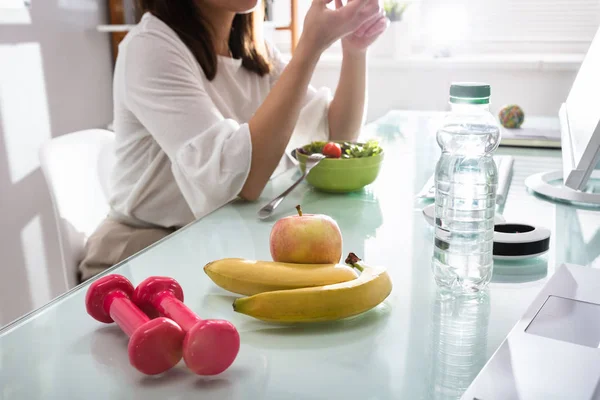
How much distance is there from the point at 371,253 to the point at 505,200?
0.37 m

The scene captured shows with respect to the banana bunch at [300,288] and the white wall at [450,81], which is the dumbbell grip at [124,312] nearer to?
the banana bunch at [300,288]

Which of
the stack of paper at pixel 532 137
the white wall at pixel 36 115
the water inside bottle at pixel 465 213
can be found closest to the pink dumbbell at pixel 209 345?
the water inside bottle at pixel 465 213

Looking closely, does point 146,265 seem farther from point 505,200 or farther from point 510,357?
point 505,200

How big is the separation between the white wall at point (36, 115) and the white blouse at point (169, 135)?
28.0 inches

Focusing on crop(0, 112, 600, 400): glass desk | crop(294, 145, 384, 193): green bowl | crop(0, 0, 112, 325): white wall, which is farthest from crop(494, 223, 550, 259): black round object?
crop(0, 0, 112, 325): white wall

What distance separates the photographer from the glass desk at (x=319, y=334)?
511 millimetres

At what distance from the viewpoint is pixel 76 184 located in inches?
53.3

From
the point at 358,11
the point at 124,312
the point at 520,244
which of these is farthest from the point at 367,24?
the point at 124,312

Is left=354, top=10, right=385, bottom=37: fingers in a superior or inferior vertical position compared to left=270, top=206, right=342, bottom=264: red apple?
superior

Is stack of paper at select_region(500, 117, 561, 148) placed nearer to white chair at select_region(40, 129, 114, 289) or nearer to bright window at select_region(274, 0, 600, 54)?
white chair at select_region(40, 129, 114, 289)

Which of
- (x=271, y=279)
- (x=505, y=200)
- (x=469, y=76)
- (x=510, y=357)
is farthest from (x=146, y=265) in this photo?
(x=469, y=76)

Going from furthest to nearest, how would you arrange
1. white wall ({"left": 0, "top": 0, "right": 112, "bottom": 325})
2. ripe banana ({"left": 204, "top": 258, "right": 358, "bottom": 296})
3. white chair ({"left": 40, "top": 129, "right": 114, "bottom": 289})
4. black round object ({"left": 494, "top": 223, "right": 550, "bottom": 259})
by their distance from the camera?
white wall ({"left": 0, "top": 0, "right": 112, "bottom": 325}) → white chair ({"left": 40, "top": 129, "right": 114, "bottom": 289}) → black round object ({"left": 494, "top": 223, "right": 550, "bottom": 259}) → ripe banana ({"left": 204, "top": 258, "right": 358, "bottom": 296})

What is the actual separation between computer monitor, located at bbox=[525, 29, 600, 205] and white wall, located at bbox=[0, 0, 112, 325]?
1514mm

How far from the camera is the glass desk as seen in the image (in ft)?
1.68
